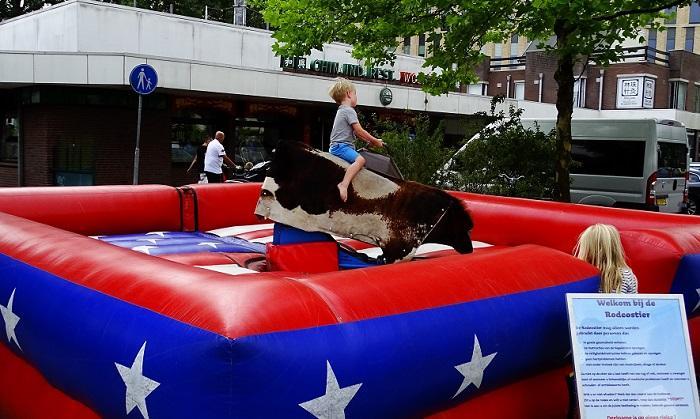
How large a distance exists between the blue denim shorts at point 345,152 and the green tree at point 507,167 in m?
5.32

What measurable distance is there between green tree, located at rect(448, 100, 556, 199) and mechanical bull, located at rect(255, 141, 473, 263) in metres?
5.21

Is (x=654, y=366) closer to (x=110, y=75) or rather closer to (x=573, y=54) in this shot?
(x=573, y=54)

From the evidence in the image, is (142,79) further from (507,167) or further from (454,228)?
(454,228)

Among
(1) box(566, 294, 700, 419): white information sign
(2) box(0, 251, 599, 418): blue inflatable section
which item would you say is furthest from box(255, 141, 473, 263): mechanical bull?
(1) box(566, 294, 700, 419): white information sign

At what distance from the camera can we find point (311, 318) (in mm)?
2811

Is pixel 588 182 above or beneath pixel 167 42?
beneath

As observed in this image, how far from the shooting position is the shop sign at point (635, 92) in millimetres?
39094

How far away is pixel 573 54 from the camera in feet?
32.2

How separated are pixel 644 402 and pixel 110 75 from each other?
14701 mm

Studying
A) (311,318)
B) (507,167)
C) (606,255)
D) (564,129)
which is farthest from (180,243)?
(564,129)

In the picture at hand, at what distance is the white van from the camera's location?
1239cm

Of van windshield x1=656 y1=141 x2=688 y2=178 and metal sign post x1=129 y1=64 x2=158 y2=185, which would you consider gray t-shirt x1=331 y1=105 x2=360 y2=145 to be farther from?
van windshield x1=656 y1=141 x2=688 y2=178

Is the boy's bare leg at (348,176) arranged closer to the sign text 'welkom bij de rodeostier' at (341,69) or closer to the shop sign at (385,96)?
the sign text 'welkom bij de rodeostier' at (341,69)

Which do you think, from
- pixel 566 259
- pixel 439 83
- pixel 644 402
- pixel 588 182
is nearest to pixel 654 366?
pixel 644 402
